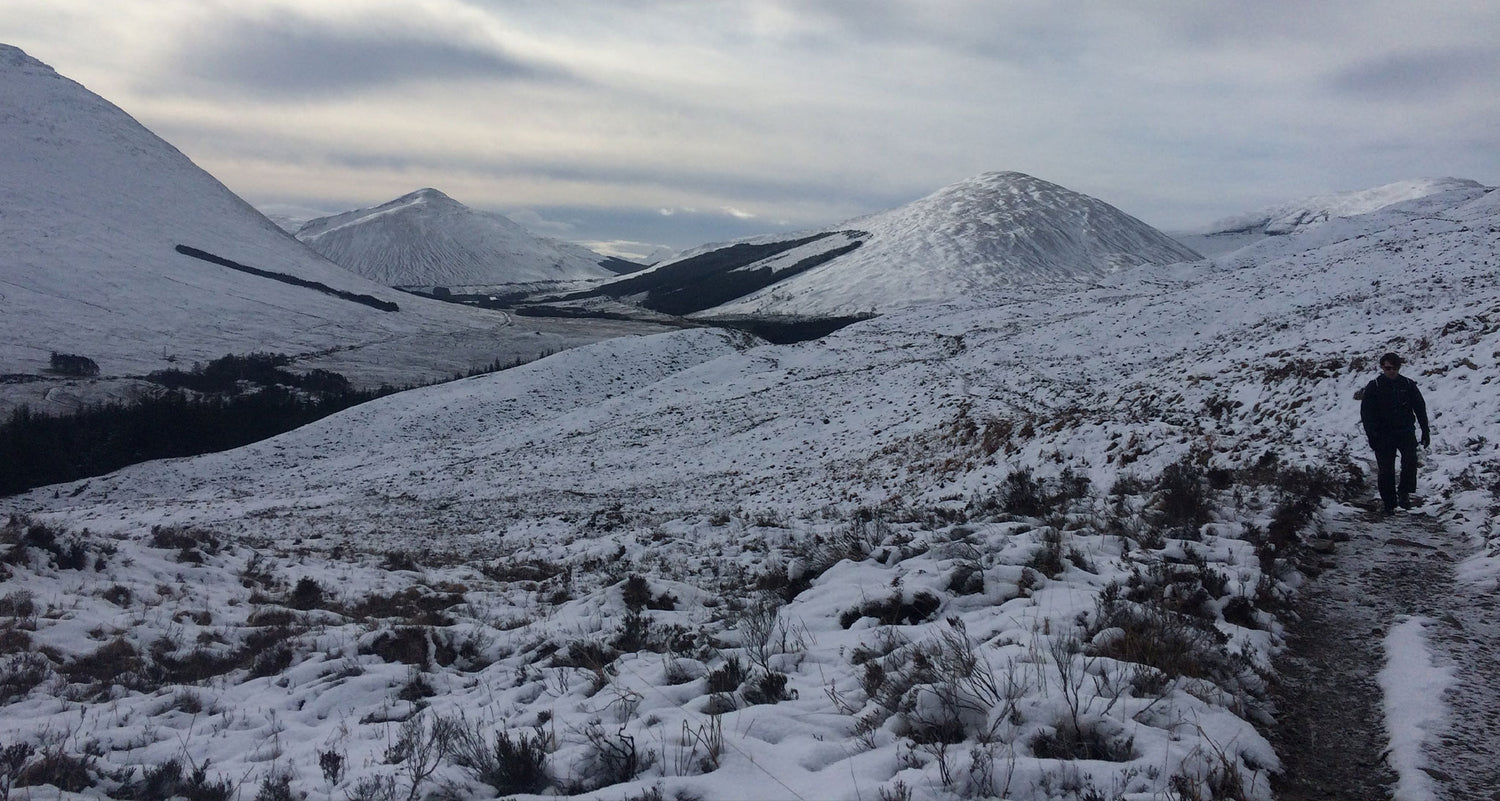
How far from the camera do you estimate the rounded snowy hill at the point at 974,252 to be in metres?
101

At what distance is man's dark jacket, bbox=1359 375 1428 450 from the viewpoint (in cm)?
938

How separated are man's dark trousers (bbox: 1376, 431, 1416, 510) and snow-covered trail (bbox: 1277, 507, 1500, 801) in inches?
88.3

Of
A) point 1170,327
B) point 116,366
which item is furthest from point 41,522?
point 116,366

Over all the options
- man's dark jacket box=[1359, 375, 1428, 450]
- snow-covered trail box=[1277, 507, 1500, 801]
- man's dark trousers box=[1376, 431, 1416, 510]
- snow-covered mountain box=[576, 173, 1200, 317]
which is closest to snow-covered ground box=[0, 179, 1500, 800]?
snow-covered trail box=[1277, 507, 1500, 801]

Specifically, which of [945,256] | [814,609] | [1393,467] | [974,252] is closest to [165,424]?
[814,609]

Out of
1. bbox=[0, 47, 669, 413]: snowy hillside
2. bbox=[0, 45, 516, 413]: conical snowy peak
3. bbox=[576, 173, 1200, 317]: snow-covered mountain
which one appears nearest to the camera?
bbox=[0, 47, 669, 413]: snowy hillside

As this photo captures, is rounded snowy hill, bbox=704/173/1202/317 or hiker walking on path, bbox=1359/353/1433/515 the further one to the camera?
rounded snowy hill, bbox=704/173/1202/317

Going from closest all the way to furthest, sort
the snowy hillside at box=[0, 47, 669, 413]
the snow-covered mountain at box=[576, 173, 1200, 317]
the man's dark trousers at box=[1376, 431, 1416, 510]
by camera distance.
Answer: the man's dark trousers at box=[1376, 431, 1416, 510] < the snowy hillside at box=[0, 47, 669, 413] < the snow-covered mountain at box=[576, 173, 1200, 317]

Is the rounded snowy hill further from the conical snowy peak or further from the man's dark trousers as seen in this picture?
the man's dark trousers

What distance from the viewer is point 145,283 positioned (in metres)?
108

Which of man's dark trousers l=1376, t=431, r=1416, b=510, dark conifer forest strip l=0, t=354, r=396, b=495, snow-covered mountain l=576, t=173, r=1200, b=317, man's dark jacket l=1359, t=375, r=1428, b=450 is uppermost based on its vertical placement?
snow-covered mountain l=576, t=173, r=1200, b=317

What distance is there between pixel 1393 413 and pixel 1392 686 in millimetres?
6862

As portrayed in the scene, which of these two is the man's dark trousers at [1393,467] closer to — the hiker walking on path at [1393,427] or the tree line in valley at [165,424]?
the hiker walking on path at [1393,427]

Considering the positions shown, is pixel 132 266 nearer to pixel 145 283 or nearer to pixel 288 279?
pixel 145 283
